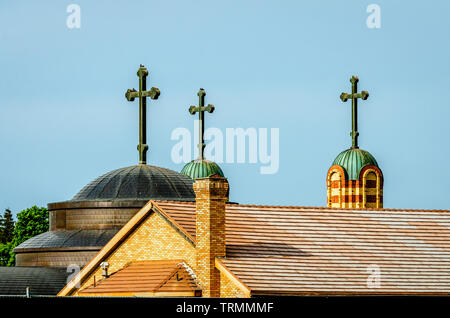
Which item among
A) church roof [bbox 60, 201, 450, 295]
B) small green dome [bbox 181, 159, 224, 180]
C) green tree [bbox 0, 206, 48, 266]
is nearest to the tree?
green tree [bbox 0, 206, 48, 266]

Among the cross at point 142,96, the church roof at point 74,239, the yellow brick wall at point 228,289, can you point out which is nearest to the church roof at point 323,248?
the yellow brick wall at point 228,289

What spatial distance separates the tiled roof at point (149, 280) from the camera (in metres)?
38.7

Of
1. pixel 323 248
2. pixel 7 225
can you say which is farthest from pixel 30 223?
pixel 323 248

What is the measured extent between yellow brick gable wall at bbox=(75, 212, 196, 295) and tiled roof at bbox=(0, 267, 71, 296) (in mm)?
4151

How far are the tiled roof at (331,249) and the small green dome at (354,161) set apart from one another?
394 inches

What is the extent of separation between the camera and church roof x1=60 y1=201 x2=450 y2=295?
38.7 m

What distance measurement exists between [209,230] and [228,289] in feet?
6.40

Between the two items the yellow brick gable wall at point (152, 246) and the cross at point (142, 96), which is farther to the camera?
the cross at point (142, 96)

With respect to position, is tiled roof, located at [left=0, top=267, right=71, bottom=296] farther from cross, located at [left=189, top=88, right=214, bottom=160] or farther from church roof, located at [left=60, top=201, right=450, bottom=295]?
cross, located at [left=189, top=88, right=214, bottom=160]

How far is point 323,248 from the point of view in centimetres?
4147

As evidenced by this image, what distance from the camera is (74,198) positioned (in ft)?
164

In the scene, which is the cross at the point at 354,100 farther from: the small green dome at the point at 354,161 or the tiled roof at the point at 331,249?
the tiled roof at the point at 331,249
